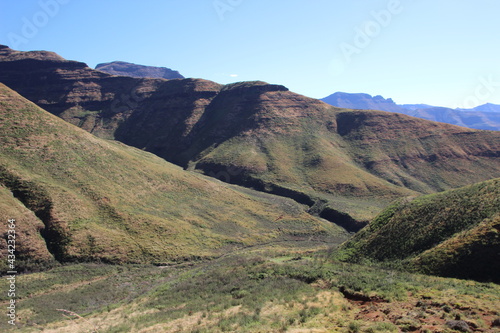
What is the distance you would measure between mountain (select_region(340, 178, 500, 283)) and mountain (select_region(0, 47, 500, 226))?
3949 centimetres

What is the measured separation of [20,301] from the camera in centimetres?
2931

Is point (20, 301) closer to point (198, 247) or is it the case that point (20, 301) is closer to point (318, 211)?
point (198, 247)

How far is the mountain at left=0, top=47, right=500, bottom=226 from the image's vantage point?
9481 cm

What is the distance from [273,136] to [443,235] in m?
96.2

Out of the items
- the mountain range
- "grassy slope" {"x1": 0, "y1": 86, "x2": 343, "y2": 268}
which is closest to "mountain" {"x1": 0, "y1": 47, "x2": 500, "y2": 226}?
the mountain range

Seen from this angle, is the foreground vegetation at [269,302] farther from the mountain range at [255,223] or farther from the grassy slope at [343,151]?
the grassy slope at [343,151]

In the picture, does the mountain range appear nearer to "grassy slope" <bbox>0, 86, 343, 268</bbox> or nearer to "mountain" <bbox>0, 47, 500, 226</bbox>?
"grassy slope" <bbox>0, 86, 343, 268</bbox>

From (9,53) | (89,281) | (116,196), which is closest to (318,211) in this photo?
(116,196)

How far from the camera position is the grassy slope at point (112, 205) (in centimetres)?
4259

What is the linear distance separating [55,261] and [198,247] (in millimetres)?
19622

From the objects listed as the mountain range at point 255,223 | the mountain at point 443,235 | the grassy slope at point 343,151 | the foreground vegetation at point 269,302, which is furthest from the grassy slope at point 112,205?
the mountain at point 443,235

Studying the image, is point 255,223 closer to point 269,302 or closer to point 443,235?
point 443,235

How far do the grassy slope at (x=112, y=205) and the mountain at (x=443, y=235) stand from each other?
88.8 feet

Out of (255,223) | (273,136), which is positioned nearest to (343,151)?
(273,136)
